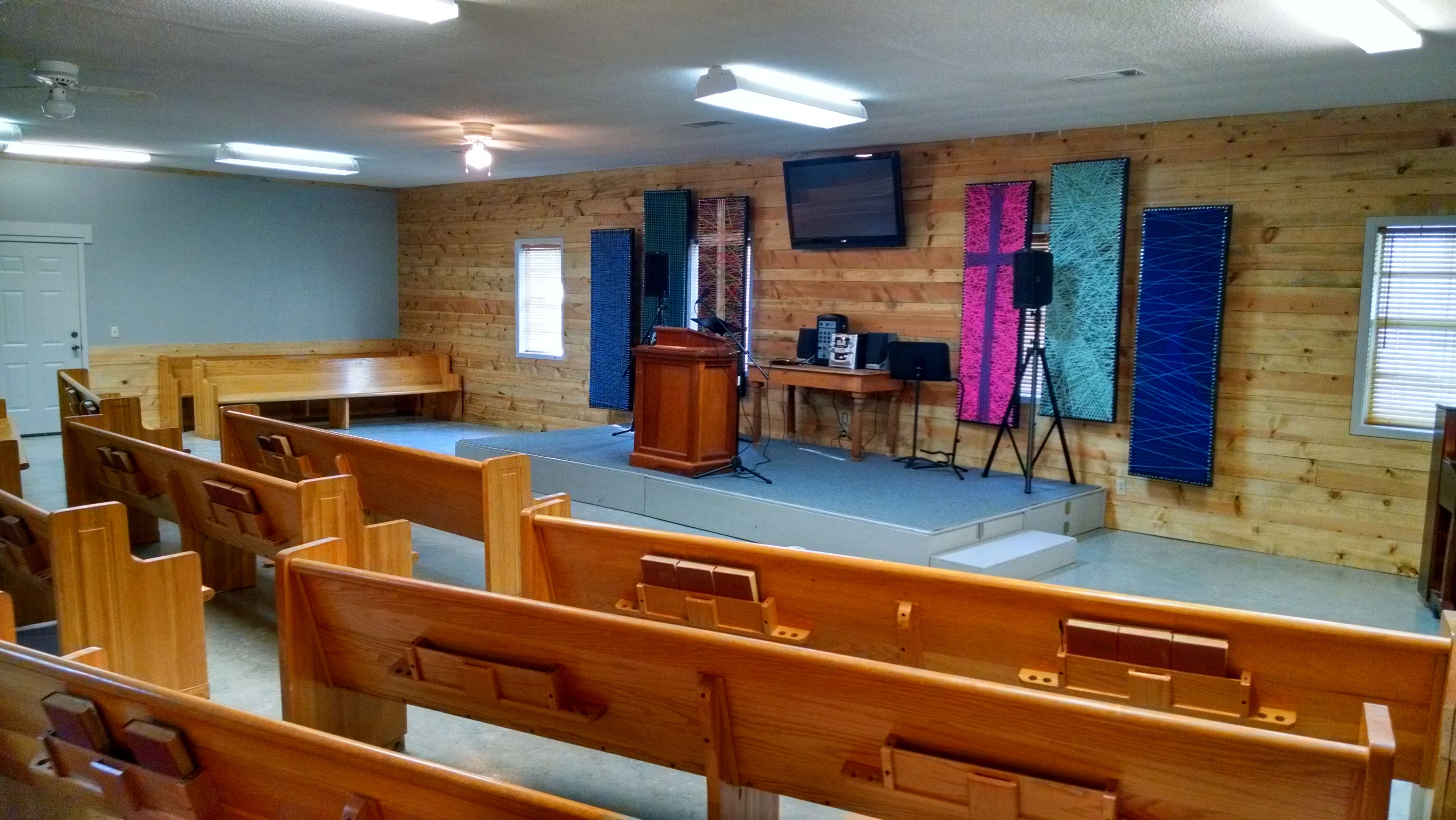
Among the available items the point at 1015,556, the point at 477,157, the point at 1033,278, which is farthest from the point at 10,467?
the point at 1033,278

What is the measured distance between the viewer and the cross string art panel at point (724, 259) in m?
7.97

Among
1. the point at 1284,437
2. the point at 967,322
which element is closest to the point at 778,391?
the point at 967,322

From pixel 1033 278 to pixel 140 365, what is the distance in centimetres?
831

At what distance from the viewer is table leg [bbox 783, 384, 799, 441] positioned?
7.70m

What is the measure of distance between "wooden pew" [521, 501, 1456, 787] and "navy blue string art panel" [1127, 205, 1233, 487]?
4.14 metres

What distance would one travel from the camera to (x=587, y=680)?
1785mm

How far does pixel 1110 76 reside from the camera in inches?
187

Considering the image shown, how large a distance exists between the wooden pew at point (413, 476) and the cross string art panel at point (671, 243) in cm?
396

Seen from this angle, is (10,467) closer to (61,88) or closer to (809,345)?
(61,88)

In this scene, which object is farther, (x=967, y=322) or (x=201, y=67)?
(x=967, y=322)

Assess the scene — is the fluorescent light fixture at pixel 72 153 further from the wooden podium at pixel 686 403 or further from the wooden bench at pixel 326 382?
the wooden podium at pixel 686 403

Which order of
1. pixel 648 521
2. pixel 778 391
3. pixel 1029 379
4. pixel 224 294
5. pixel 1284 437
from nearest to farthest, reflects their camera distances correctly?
1. pixel 1284 437
2. pixel 648 521
3. pixel 1029 379
4. pixel 778 391
5. pixel 224 294

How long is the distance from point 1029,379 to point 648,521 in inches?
104

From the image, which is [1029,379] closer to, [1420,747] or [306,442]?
[306,442]
